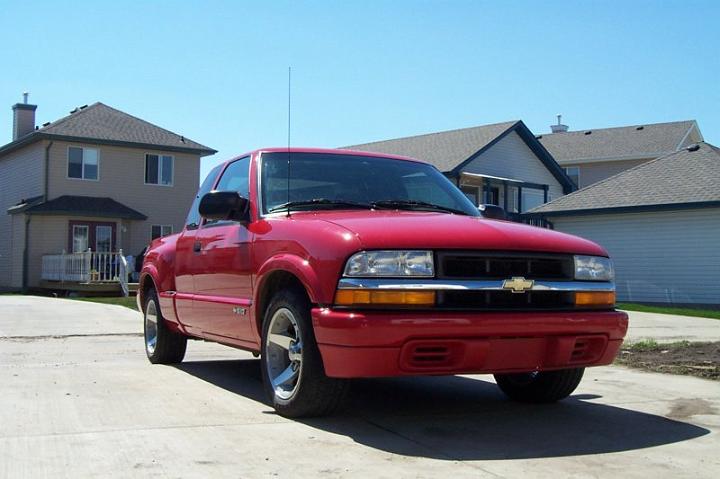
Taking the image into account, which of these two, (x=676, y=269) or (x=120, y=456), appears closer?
(x=120, y=456)

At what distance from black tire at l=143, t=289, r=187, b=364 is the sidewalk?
619 cm

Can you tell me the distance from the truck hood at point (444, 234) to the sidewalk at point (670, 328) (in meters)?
6.57

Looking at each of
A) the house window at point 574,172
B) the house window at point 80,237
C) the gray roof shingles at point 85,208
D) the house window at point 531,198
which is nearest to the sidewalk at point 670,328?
the house window at point 531,198

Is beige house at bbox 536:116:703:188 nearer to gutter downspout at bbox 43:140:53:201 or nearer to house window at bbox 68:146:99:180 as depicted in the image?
house window at bbox 68:146:99:180

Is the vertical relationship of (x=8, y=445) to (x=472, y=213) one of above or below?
below

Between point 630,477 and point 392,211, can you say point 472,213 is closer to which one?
point 392,211

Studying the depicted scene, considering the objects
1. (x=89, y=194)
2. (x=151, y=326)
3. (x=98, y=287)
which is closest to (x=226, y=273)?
(x=151, y=326)

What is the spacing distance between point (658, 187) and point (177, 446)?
21.2m

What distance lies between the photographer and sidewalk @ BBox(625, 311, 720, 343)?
1169cm

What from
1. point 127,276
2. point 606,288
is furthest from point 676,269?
point 606,288

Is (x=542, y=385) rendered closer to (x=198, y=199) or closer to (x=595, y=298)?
(x=595, y=298)

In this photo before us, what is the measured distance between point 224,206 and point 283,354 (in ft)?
3.91

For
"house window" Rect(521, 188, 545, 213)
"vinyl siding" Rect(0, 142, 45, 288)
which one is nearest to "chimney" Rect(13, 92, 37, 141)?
"vinyl siding" Rect(0, 142, 45, 288)

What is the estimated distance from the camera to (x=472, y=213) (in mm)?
6238
